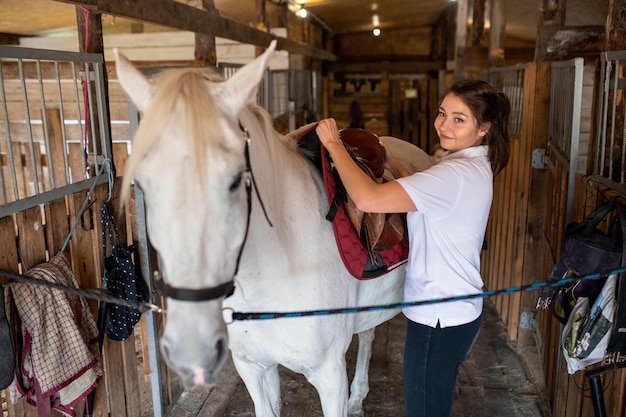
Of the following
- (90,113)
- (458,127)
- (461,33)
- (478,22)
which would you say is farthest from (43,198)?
(461,33)

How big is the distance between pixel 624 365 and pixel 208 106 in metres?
1.34

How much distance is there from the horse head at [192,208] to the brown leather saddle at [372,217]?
24.1 inches

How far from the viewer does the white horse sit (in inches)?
43.3

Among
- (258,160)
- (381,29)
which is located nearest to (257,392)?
(258,160)

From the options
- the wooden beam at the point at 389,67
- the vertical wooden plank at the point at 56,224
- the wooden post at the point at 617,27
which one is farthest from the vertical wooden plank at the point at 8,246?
the wooden beam at the point at 389,67

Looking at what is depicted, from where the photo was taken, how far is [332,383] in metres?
1.81

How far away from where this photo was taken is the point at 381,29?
1184cm

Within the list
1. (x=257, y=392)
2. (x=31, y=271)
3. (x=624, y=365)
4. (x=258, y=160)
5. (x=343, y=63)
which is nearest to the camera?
(x=258, y=160)

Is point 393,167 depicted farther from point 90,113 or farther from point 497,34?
point 497,34

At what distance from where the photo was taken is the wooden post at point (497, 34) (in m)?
5.09

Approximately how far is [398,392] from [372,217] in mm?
1548

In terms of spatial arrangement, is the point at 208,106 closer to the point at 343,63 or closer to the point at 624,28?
the point at 624,28

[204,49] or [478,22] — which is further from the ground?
[478,22]

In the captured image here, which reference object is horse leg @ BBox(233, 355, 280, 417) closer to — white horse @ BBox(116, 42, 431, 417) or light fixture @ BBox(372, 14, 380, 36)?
white horse @ BBox(116, 42, 431, 417)
